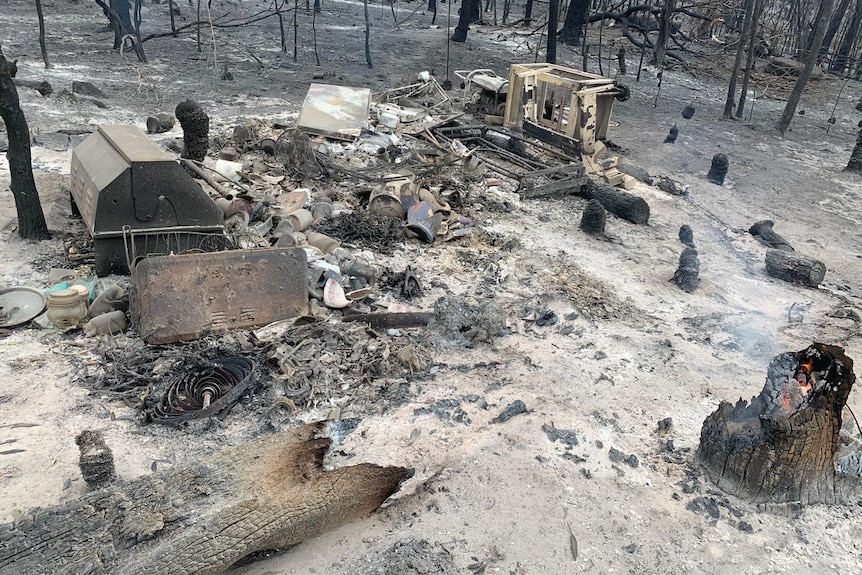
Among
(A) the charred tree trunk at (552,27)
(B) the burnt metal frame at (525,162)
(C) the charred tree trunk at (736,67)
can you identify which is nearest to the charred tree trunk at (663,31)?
(C) the charred tree trunk at (736,67)

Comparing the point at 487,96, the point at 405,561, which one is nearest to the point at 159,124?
the point at 487,96

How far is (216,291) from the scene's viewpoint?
6.02 metres

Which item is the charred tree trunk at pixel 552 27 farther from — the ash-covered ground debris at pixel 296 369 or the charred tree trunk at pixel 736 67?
the ash-covered ground debris at pixel 296 369

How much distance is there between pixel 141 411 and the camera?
5008 millimetres

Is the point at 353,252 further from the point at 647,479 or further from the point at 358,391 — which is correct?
the point at 647,479

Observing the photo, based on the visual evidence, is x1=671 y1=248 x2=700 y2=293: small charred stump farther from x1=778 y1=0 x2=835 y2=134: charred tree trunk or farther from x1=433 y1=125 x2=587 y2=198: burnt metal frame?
x1=778 y1=0 x2=835 y2=134: charred tree trunk

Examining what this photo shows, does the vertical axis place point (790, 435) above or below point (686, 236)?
above

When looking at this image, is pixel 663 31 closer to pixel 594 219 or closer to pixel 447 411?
pixel 594 219

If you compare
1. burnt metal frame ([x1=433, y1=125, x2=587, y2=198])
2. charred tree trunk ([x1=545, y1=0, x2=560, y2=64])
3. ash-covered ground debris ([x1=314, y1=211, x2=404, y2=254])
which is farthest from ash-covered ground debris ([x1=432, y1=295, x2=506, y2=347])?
charred tree trunk ([x1=545, y1=0, x2=560, y2=64])

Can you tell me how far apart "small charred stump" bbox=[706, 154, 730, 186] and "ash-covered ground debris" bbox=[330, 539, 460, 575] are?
A: 415 inches

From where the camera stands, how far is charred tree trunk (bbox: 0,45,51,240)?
699 cm

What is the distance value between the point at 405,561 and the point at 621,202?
7741 mm

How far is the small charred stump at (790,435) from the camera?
166 inches

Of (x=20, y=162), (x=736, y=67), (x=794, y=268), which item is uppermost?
(x=736, y=67)
